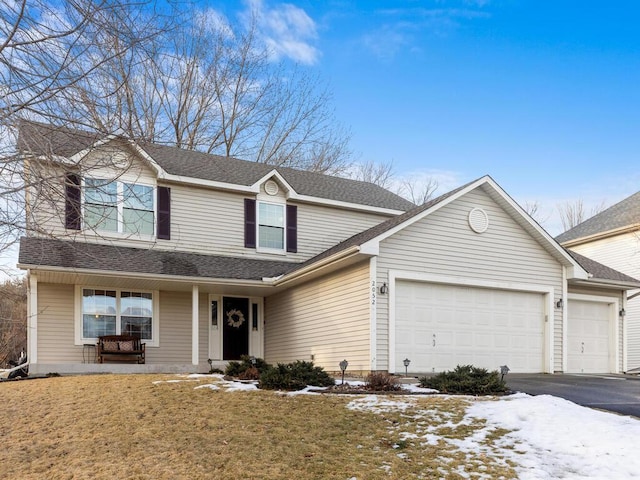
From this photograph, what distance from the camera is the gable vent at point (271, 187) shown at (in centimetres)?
1702

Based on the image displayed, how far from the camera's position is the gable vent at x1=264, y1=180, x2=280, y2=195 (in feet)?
55.8

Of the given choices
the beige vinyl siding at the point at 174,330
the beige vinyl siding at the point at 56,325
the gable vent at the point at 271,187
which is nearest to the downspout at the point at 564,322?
the gable vent at the point at 271,187

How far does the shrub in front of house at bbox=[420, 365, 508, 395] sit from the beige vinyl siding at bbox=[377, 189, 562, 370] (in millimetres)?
2499

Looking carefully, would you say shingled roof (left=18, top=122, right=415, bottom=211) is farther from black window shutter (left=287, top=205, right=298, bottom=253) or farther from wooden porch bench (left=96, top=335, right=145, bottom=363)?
wooden porch bench (left=96, top=335, right=145, bottom=363)

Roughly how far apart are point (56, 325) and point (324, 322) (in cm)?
683

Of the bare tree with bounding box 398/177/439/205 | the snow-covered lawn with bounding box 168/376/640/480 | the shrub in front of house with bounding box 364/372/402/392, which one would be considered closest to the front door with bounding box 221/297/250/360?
the shrub in front of house with bounding box 364/372/402/392

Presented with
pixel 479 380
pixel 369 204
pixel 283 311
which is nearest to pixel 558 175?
pixel 369 204

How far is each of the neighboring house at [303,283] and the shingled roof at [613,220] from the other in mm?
6743

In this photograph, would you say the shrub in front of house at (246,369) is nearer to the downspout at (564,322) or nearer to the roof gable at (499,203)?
the roof gable at (499,203)

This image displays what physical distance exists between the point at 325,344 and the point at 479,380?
520 cm

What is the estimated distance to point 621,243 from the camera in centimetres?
2261

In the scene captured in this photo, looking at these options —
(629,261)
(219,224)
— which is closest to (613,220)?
(629,261)

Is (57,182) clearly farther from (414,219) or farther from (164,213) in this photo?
(164,213)

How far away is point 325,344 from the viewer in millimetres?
13930
